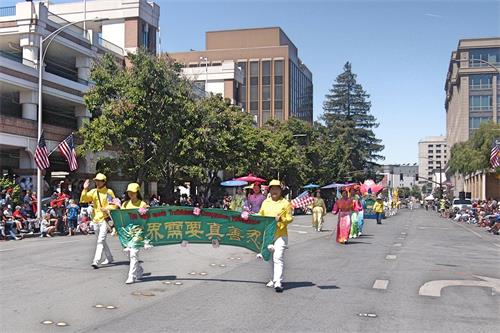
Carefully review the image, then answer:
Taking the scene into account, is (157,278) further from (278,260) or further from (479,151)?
(479,151)

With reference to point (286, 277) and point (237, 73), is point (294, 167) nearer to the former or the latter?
point (237, 73)

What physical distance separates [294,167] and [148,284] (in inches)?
1804

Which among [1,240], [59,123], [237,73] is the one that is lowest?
[1,240]

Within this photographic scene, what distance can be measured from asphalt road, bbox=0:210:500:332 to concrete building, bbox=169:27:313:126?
7774 cm

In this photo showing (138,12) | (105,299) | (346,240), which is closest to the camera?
(105,299)

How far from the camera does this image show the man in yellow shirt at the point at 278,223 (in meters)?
9.78

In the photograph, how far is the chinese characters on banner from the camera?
10422mm

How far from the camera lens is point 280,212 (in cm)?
1004

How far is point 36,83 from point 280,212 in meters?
25.7

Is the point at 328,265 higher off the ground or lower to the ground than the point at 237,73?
lower

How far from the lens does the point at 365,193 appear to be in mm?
40000

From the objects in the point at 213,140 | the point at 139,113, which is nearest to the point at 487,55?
the point at 213,140

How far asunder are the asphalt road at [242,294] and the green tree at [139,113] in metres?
14.7

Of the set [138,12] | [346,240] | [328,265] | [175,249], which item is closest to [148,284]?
[328,265]
